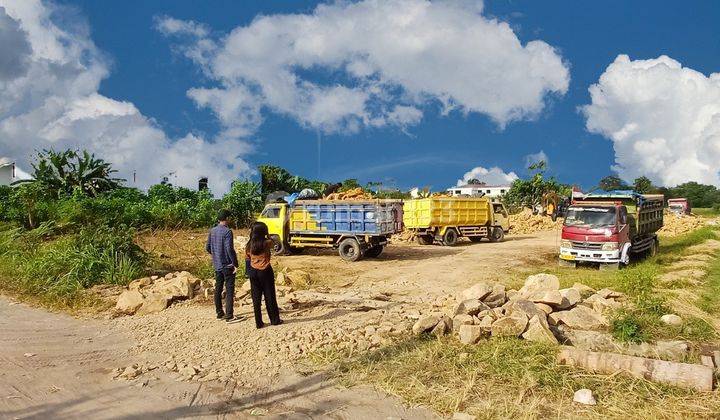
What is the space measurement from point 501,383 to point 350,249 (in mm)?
11302

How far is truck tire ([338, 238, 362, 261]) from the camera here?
16547 mm

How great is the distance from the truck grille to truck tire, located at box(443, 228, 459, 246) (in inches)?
275

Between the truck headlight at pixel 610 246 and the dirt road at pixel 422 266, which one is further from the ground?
the truck headlight at pixel 610 246

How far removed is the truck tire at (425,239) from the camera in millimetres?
21562

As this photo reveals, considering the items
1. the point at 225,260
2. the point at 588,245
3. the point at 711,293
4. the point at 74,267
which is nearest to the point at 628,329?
the point at 711,293

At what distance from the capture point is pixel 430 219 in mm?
20656

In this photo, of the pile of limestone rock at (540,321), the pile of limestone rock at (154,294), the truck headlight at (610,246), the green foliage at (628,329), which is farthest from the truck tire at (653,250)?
the pile of limestone rock at (154,294)

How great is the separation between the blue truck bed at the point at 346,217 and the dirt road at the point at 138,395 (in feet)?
32.8

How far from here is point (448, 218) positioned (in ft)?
70.3

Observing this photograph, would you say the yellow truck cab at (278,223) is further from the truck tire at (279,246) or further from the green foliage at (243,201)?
the green foliage at (243,201)

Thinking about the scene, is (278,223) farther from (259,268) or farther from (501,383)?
(501,383)

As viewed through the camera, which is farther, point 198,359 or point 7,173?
point 7,173

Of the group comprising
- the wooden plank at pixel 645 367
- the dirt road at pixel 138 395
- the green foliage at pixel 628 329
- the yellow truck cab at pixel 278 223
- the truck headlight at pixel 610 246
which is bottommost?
the dirt road at pixel 138 395

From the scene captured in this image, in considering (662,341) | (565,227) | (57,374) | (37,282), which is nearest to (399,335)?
(662,341)
